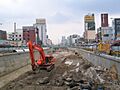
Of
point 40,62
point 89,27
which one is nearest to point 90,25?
point 89,27

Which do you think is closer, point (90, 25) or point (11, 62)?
point (11, 62)

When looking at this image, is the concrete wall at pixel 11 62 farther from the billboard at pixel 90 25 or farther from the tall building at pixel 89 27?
the billboard at pixel 90 25

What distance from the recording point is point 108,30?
10719 cm

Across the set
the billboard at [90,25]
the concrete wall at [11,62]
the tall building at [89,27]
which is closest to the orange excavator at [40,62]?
the concrete wall at [11,62]

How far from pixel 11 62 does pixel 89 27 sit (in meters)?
103

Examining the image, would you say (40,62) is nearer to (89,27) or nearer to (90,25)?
(89,27)

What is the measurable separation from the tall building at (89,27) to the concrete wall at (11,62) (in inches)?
3137

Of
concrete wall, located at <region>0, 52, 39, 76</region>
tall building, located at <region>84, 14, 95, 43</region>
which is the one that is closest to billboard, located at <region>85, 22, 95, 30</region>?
tall building, located at <region>84, 14, 95, 43</region>

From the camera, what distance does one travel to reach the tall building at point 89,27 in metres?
131

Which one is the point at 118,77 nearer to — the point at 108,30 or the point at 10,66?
the point at 10,66

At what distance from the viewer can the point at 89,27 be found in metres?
141

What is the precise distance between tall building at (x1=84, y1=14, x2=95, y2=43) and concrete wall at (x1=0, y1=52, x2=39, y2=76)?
7968 cm

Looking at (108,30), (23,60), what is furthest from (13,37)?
(23,60)

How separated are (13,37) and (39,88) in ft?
453
